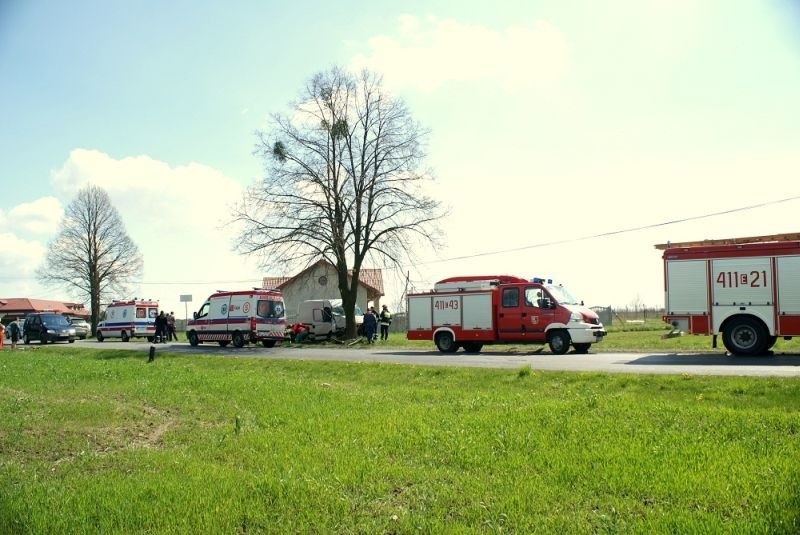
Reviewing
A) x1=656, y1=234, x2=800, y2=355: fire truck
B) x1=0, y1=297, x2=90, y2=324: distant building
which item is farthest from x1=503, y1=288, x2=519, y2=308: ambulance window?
x1=0, y1=297, x2=90, y2=324: distant building

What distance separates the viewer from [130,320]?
140 feet

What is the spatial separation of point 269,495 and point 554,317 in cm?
1737

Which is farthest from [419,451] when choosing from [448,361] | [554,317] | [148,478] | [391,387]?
[554,317]

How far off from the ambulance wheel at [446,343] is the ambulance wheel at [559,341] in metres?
4.09

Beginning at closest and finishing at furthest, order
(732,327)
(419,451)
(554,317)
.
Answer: (419,451)
(732,327)
(554,317)

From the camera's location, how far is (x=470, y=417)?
902 cm

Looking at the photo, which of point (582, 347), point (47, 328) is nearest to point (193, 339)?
point (47, 328)

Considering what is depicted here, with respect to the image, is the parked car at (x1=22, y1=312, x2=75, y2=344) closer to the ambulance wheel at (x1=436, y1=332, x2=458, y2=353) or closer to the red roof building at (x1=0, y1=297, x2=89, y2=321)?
the ambulance wheel at (x1=436, y1=332, x2=458, y2=353)

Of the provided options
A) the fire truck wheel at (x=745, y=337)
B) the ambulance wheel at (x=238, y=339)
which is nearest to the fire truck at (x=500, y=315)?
the fire truck wheel at (x=745, y=337)

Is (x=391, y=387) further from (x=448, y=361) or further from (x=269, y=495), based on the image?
(x=269, y=495)

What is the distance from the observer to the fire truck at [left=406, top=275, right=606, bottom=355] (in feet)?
72.5

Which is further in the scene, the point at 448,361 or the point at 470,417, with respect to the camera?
the point at 448,361

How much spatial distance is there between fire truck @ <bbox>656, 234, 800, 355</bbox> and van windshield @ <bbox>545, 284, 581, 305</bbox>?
155 inches

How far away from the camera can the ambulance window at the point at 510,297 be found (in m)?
23.3
